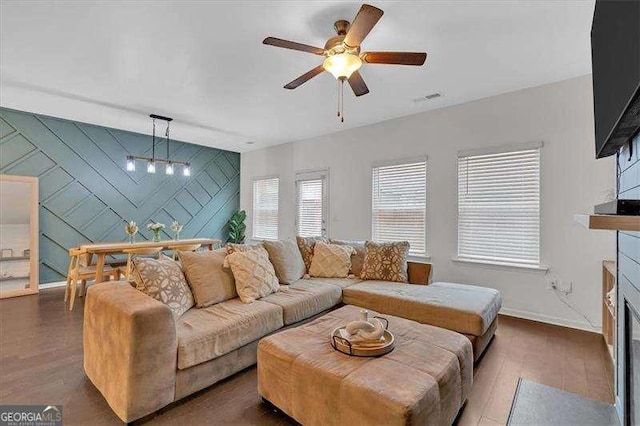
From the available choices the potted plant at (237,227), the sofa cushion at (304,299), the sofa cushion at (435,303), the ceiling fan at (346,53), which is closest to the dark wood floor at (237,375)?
the sofa cushion at (435,303)

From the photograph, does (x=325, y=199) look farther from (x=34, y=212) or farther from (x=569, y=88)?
(x=34, y=212)

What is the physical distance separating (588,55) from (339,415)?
3.61 m

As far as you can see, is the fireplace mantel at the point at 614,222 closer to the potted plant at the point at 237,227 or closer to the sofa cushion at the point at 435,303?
the sofa cushion at the point at 435,303

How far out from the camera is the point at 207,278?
2.53 metres

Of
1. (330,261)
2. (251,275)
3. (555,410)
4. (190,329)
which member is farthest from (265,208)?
(555,410)

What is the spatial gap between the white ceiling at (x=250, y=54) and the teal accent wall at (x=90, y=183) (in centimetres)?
51

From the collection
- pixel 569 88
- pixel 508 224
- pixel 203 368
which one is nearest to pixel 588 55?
pixel 569 88

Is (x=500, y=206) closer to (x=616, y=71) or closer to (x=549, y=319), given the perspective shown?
(x=549, y=319)

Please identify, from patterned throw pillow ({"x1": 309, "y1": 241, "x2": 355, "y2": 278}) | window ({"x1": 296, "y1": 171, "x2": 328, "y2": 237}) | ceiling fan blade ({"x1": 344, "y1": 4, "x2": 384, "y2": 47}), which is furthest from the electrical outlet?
window ({"x1": 296, "y1": 171, "x2": 328, "y2": 237})

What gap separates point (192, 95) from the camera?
3.74 m

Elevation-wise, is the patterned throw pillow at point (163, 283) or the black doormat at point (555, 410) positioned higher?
the patterned throw pillow at point (163, 283)

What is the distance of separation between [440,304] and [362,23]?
2.25m

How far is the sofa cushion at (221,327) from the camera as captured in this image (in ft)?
6.32

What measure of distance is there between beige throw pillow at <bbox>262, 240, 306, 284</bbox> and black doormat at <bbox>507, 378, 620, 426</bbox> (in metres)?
2.14
